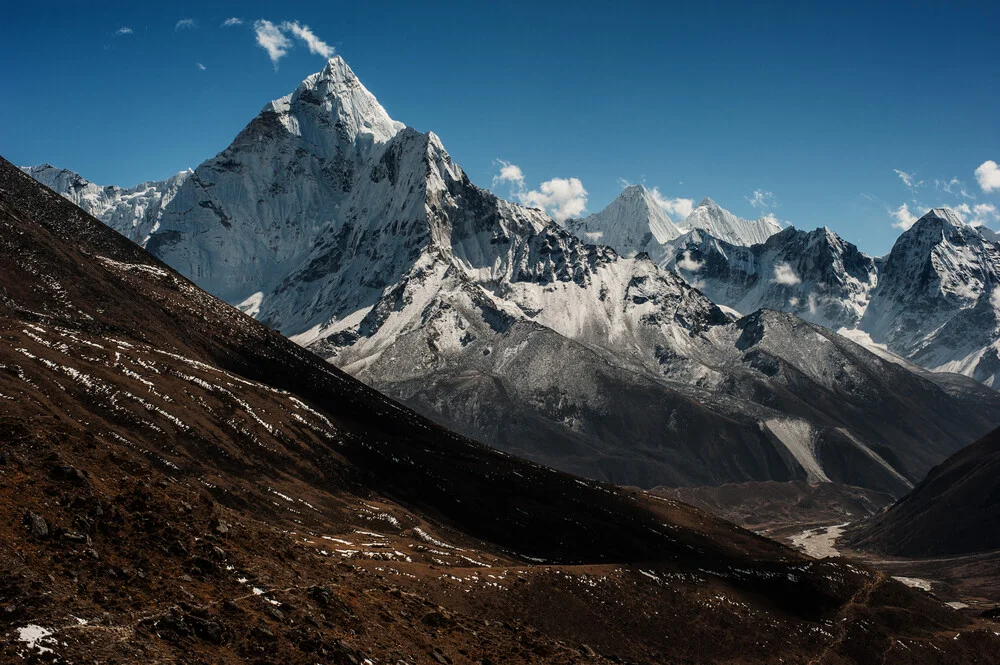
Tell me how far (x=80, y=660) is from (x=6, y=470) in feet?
53.7

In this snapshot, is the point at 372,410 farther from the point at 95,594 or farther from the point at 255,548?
the point at 95,594

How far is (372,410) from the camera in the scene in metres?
193

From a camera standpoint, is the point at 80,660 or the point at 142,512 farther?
the point at 142,512

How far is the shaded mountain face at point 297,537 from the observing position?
43000 millimetres

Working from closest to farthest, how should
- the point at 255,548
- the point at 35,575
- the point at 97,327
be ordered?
1. the point at 35,575
2. the point at 255,548
3. the point at 97,327

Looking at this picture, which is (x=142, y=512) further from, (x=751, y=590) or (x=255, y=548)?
(x=751, y=590)

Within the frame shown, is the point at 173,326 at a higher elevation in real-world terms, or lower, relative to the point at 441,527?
higher

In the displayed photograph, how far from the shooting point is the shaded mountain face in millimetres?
43000

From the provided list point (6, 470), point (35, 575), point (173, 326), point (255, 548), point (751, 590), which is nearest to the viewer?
point (35, 575)

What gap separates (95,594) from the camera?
134ft

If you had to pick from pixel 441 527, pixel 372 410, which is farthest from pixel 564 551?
pixel 372 410

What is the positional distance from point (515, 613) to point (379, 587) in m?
24.7

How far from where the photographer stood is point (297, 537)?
83.2 metres

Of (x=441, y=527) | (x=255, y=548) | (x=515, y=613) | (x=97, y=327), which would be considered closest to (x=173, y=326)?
(x=97, y=327)
